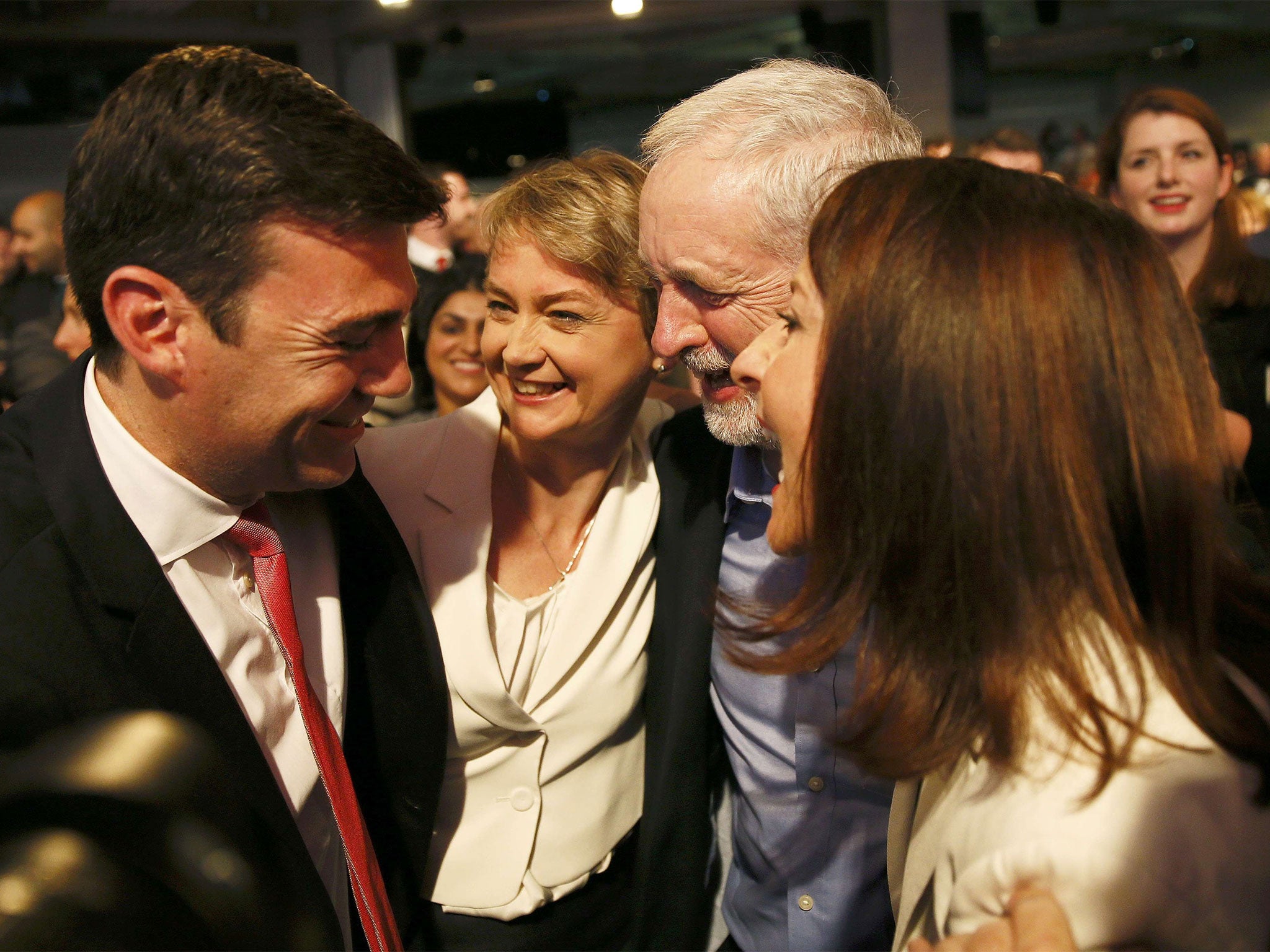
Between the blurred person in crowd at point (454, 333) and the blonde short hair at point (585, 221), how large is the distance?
1.58 metres

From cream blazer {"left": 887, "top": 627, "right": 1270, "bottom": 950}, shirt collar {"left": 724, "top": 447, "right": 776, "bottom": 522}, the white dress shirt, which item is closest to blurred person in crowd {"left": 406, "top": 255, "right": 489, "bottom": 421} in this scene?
shirt collar {"left": 724, "top": 447, "right": 776, "bottom": 522}

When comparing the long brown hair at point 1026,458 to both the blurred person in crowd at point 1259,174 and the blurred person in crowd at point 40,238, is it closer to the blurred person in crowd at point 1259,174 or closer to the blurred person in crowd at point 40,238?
the blurred person in crowd at point 40,238

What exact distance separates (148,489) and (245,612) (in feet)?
0.70

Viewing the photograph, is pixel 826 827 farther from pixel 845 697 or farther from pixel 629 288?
pixel 629 288

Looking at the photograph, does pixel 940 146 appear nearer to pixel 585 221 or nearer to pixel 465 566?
pixel 585 221

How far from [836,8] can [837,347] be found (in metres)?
9.33

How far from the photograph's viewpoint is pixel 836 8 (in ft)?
29.9

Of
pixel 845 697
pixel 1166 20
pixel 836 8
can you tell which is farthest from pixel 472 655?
pixel 1166 20

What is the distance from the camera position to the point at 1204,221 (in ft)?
9.68

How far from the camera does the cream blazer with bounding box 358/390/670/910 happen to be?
65.6 inches

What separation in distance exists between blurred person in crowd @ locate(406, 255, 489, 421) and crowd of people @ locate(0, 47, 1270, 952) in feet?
4.84

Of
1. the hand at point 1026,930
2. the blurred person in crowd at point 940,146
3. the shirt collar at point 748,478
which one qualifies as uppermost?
the blurred person in crowd at point 940,146

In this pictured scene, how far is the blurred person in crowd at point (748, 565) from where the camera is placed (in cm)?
160

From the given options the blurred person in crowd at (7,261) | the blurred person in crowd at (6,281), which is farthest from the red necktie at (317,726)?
the blurred person in crowd at (7,261)
